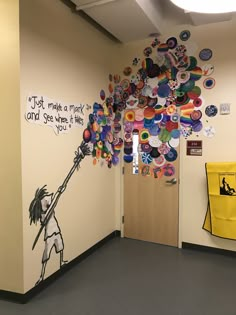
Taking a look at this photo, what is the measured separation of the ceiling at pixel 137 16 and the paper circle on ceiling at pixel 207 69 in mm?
531

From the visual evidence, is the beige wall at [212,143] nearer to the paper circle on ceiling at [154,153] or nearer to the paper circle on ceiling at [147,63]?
the paper circle on ceiling at [154,153]

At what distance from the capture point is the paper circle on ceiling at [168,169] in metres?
3.79

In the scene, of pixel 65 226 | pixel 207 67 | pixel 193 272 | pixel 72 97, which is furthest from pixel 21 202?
pixel 207 67

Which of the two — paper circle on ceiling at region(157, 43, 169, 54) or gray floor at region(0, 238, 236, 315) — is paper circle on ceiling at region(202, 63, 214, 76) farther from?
gray floor at region(0, 238, 236, 315)

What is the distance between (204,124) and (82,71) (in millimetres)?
1677

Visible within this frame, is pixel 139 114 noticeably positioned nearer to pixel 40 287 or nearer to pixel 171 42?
pixel 171 42

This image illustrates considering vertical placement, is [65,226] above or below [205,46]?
below

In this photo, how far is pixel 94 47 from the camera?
3.57 metres

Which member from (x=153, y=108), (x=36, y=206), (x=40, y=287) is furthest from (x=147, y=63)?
(x=40, y=287)

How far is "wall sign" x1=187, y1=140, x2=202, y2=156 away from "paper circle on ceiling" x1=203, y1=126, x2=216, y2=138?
0.41 ft

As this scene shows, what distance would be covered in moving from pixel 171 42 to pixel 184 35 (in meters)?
0.18

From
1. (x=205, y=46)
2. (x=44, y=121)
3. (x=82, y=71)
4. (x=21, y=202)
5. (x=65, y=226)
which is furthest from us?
(x=205, y=46)

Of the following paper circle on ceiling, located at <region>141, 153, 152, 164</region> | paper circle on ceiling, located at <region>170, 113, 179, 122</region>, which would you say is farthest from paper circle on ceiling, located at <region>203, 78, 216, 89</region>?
paper circle on ceiling, located at <region>141, 153, 152, 164</region>

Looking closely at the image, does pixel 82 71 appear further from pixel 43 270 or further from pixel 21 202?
pixel 43 270
